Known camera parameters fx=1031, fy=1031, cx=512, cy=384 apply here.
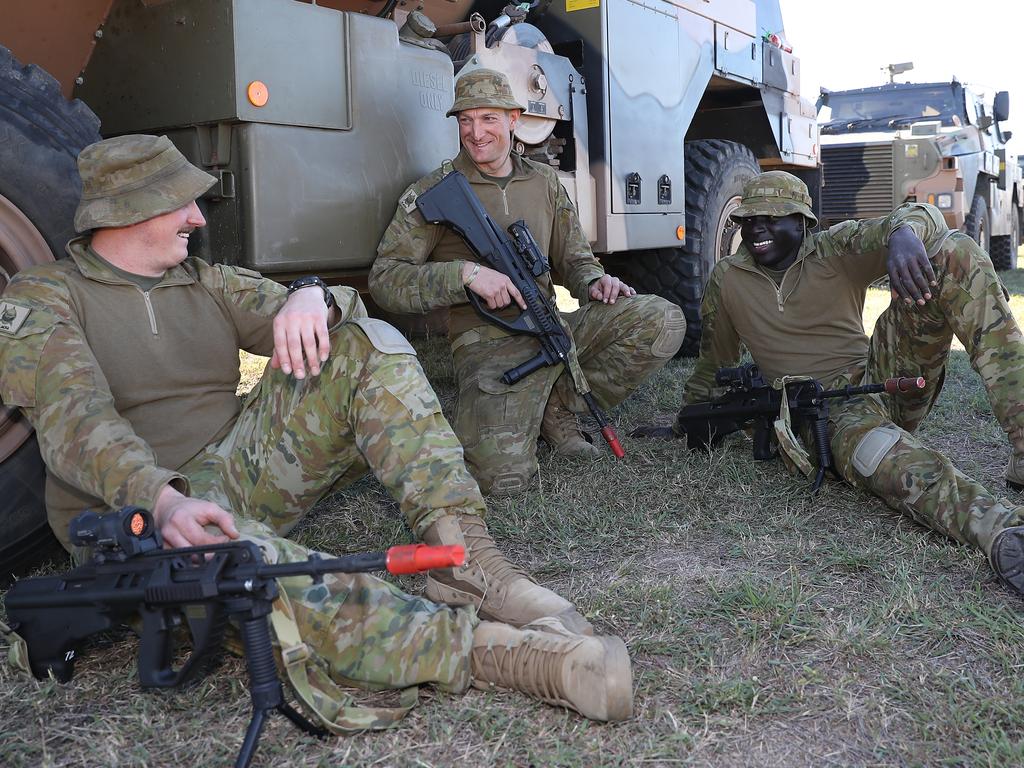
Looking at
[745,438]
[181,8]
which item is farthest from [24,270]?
[745,438]

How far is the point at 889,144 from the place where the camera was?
10.4m

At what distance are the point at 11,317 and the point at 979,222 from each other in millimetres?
10823

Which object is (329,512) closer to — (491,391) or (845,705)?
(491,391)

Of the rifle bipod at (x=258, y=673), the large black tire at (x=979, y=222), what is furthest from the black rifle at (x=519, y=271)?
the large black tire at (x=979, y=222)

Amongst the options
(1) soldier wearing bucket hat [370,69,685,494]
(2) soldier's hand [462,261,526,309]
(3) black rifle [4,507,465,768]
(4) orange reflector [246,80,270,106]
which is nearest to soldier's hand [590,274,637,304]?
(1) soldier wearing bucket hat [370,69,685,494]

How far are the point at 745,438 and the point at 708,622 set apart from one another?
62.6 inches

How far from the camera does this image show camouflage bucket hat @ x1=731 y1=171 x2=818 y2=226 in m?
3.31

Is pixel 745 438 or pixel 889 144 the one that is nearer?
pixel 745 438

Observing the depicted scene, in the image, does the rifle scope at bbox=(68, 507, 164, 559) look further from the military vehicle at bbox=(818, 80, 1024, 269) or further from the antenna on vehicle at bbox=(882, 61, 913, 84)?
the antenna on vehicle at bbox=(882, 61, 913, 84)

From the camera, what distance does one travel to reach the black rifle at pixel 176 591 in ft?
5.44

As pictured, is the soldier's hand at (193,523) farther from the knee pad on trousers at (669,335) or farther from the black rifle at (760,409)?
the knee pad on trousers at (669,335)

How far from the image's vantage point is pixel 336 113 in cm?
315

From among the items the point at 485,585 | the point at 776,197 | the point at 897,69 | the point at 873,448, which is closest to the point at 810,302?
the point at 776,197

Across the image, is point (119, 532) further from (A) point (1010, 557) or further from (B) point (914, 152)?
(B) point (914, 152)
